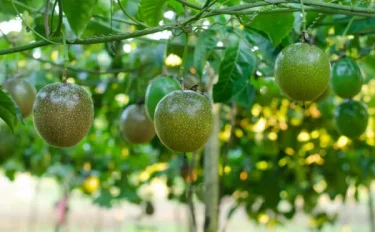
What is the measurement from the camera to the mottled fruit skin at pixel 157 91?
2.09 meters

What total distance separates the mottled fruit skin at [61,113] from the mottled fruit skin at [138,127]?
2.22 ft

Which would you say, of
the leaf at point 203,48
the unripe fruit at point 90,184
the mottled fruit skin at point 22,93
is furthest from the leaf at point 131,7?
the unripe fruit at point 90,184

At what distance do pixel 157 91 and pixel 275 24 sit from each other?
482mm

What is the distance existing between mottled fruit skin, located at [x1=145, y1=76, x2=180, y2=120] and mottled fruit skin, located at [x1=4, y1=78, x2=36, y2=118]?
23.0 inches

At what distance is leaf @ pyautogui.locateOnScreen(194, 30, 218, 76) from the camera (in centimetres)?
222

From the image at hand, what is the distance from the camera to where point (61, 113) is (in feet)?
5.64

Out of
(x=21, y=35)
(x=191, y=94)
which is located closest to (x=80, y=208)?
(x=21, y=35)

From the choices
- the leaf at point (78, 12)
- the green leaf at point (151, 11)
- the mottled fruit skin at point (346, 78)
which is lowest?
the mottled fruit skin at point (346, 78)

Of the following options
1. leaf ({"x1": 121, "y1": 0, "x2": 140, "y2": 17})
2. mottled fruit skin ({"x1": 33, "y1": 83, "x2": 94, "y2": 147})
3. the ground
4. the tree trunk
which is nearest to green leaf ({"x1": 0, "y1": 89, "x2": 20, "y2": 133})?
mottled fruit skin ({"x1": 33, "y1": 83, "x2": 94, "y2": 147})

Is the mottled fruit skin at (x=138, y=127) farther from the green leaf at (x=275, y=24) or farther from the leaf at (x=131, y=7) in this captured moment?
the green leaf at (x=275, y=24)

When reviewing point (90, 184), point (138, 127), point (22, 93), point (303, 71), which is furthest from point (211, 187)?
point (90, 184)

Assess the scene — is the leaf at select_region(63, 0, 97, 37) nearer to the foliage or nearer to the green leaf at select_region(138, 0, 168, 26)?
the foliage

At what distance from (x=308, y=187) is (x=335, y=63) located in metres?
2.80

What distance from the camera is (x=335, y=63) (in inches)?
95.3
